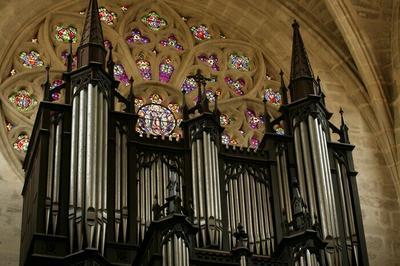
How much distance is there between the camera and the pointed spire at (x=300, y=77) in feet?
65.0

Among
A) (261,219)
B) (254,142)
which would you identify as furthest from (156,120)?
(261,219)

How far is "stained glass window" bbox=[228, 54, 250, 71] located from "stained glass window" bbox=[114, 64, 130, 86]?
2191 mm

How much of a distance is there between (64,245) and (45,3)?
7.28 meters

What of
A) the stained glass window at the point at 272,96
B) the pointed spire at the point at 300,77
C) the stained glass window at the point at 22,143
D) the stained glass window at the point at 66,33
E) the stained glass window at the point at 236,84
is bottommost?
the stained glass window at the point at 22,143

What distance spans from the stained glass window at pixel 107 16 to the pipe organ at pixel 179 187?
10.4 feet

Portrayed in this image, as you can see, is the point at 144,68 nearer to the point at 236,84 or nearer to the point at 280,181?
the point at 236,84

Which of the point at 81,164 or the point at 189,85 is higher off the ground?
the point at 189,85

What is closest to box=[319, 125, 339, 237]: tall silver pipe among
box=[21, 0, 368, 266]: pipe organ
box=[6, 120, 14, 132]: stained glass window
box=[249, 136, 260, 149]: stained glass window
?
box=[21, 0, 368, 266]: pipe organ

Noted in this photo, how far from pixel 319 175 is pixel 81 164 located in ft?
12.2

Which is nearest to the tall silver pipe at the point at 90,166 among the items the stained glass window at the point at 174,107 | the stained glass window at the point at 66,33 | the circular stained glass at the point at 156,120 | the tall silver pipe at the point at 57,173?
the tall silver pipe at the point at 57,173

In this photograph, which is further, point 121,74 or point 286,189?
point 121,74

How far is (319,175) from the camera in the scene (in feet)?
60.6

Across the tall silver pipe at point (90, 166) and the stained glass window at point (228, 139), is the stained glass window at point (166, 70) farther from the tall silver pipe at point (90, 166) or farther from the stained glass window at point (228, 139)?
the tall silver pipe at point (90, 166)

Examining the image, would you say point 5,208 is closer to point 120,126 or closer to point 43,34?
point 120,126
